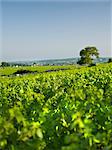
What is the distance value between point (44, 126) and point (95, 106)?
1378mm

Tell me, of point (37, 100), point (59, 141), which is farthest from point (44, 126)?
Result: point (37, 100)

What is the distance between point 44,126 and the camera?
20.1 ft

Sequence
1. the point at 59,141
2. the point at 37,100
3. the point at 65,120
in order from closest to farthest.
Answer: the point at 59,141
the point at 65,120
the point at 37,100

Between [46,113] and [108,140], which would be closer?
[108,140]

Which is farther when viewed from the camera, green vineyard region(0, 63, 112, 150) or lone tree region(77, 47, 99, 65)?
lone tree region(77, 47, 99, 65)

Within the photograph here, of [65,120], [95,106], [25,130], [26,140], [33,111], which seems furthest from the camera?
[33,111]

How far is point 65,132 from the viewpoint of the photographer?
6.25m

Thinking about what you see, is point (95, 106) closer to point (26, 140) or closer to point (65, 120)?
point (65, 120)

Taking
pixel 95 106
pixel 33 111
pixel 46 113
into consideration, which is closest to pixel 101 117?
pixel 95 106

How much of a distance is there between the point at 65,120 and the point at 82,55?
3800 inches

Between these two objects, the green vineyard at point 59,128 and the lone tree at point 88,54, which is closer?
the green vineyard at point 59,128

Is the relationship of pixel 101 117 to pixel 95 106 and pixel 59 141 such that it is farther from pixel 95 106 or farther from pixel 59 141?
pixel 59 141

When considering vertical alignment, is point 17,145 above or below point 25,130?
below

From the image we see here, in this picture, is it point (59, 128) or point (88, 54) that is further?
point (88, 54)
